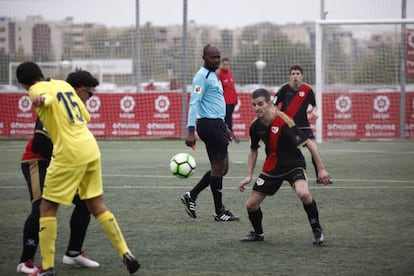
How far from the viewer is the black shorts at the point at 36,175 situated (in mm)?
6844

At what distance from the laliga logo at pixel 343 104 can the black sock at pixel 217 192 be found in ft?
47.8

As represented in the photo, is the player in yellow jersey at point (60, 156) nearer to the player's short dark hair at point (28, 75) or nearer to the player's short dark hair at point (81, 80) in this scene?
the player's short dark hair at point (28, 75)

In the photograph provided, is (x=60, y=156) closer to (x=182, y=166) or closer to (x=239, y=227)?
(x=239, y=227)

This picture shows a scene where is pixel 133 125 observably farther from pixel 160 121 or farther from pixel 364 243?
pixel 364 243

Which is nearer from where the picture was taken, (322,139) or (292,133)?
(292,133)

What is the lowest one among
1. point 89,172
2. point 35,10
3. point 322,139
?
point 322,139

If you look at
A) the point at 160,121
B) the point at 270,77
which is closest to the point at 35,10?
the point at 160,121

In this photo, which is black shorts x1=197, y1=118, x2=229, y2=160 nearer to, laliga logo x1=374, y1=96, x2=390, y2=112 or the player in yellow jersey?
the player in yellow jersey

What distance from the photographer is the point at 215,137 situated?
9.76 meters

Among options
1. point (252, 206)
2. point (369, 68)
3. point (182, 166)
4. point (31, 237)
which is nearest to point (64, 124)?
point (31, 237)

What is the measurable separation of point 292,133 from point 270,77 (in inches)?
749

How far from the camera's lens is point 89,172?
6504 mm

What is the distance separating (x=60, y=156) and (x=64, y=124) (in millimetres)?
264

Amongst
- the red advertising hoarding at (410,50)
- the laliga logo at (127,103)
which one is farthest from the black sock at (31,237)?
the red advertising hoarding at (410,50)
